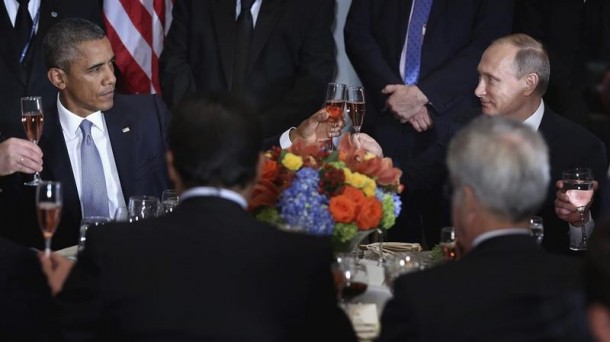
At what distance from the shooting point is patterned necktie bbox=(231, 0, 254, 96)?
6266 millimetres

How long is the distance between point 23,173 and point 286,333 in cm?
266

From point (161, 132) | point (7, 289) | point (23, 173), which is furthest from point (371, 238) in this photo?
point (7, 289)

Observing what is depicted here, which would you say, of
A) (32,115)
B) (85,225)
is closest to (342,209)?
(85,225)

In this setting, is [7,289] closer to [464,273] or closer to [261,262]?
[261,262]

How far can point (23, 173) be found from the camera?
5.17 metres

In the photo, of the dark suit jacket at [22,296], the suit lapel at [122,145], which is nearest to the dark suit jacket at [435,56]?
the suit lapel at [122,145]

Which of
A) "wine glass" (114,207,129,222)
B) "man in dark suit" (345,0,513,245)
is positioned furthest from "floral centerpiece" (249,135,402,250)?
"man in dark suit" (345,0,513,245)

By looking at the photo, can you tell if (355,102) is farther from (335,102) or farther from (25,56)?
(25,56)

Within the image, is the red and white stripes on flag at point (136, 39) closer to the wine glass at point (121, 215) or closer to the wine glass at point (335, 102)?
the wine glass at point (335, 102)

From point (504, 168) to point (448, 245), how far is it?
102 centimetres

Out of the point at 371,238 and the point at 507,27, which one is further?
the point at 507,27

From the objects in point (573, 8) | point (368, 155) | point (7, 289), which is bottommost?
point (7, 289)

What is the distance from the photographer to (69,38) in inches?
206

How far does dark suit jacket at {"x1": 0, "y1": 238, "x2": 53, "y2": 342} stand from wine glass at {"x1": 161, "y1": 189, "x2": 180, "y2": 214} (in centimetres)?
106
